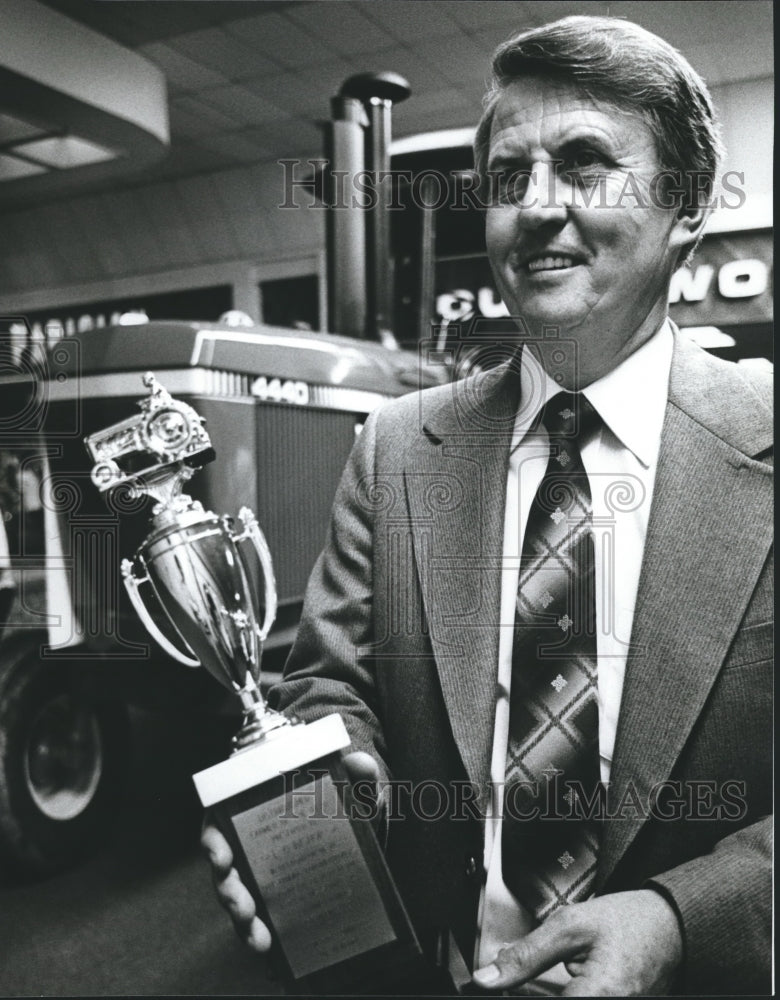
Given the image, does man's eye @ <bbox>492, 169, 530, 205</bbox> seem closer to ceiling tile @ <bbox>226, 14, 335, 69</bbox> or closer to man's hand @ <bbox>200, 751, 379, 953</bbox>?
ceiling tile @ <bbox>226, 14, 335, 69</bbox>

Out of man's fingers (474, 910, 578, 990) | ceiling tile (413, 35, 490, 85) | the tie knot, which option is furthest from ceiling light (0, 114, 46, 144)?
man's fingers (474, 910, 578, 990)

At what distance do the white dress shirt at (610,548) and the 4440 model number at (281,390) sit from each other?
76cm

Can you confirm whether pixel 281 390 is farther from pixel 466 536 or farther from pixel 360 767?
pixel 360 767

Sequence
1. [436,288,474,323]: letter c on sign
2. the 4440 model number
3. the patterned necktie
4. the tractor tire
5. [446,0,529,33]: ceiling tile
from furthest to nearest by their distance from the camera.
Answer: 1. [436,288,474,323]: letter c on sign
2. the 4440 model number
3. the tractor tire
4. [446,0,529,33]: ceiling tile
5. the patterned necktie

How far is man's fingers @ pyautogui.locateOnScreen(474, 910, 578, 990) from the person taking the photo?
0.65 m

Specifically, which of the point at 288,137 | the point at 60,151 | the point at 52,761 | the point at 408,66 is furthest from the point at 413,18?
the point at 52,761

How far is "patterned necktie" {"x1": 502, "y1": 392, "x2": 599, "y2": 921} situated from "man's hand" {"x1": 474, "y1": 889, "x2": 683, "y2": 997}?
0.08m

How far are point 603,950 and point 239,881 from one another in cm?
27

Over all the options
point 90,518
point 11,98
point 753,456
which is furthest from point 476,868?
point 11,98

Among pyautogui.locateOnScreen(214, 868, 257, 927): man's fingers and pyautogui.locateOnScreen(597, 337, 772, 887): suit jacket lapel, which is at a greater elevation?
pyautogui.locateOnScreen(597, 337, 772, 887): suit jacket lapel

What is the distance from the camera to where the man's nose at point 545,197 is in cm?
71

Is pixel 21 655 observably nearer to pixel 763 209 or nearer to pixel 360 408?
pixel 360 408

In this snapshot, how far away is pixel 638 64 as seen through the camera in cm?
70

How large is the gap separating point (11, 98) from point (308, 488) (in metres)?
0.67
